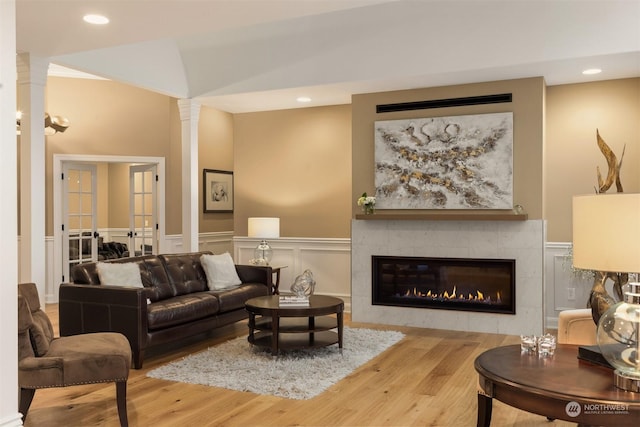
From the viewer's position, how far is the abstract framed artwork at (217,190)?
884cm

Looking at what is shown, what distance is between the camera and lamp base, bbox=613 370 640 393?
222cm

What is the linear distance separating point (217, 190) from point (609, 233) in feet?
24.2

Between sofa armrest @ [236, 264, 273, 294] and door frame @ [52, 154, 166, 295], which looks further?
door frame @ [52, 154, 166, 295]

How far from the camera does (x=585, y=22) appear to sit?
5055 millimetres

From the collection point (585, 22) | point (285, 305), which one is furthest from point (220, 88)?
point (585, 22)

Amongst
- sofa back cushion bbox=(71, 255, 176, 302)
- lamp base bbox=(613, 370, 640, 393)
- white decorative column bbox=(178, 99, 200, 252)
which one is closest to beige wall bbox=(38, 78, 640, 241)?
white decorative column bbox=(178, 99, 200, 252)

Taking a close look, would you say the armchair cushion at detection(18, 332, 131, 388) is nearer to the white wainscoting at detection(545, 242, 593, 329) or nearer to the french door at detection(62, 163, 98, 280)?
the white wainscoting at detection(545, 242, 593, 329)

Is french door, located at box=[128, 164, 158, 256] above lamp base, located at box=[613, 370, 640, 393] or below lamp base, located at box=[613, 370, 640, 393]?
above

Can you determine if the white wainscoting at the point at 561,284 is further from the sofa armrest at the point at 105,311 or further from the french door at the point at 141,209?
the french door at the point at 141,209

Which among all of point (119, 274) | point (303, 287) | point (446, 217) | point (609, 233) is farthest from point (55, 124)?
point (609, 233)

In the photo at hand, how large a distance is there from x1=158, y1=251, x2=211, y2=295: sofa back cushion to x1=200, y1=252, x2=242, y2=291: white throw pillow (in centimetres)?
7

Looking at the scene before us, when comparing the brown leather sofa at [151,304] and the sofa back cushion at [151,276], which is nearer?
the brown leather sofa at [151,304]

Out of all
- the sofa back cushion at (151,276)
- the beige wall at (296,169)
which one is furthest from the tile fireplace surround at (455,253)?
the sofa back cushion at (151,276)

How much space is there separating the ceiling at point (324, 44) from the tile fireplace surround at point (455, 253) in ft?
5.06
